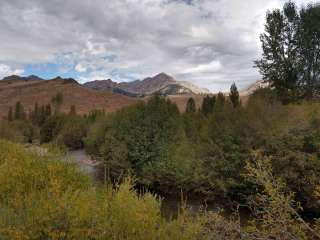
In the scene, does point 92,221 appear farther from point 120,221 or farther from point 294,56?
point 294,56

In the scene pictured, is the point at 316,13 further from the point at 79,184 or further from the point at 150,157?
the point at 79,184

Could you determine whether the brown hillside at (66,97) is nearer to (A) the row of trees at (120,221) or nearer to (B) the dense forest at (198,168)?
(B) the dense forest at (198,168)

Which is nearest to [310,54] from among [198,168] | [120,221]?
[198,168]

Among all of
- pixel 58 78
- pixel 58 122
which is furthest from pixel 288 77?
pixel 58 78

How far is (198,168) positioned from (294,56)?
1774cm

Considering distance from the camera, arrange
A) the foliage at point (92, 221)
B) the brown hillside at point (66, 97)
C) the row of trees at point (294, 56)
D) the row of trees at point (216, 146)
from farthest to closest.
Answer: the brown hillside at point (66, 97) → the row of trees at point (294, 56) → the row of trees at point (216, 146) → the foliage at point (92, 221)

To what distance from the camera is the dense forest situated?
175 inches

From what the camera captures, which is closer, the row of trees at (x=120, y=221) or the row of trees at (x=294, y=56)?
the row of trees at (x=120, y=221)

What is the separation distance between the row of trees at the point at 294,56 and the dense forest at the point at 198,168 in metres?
0.09

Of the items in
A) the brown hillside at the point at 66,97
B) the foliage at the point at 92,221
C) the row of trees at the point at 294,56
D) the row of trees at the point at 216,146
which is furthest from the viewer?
the brown hillside at the point at 66,97

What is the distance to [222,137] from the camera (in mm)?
17047

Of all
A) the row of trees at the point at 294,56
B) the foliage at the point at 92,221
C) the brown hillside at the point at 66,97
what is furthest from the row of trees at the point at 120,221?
the brown hillside at the point at 66,97

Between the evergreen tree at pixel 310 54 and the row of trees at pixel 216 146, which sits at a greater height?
the evergreen tree at pixel 310 54

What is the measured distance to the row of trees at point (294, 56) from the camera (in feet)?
92.2
